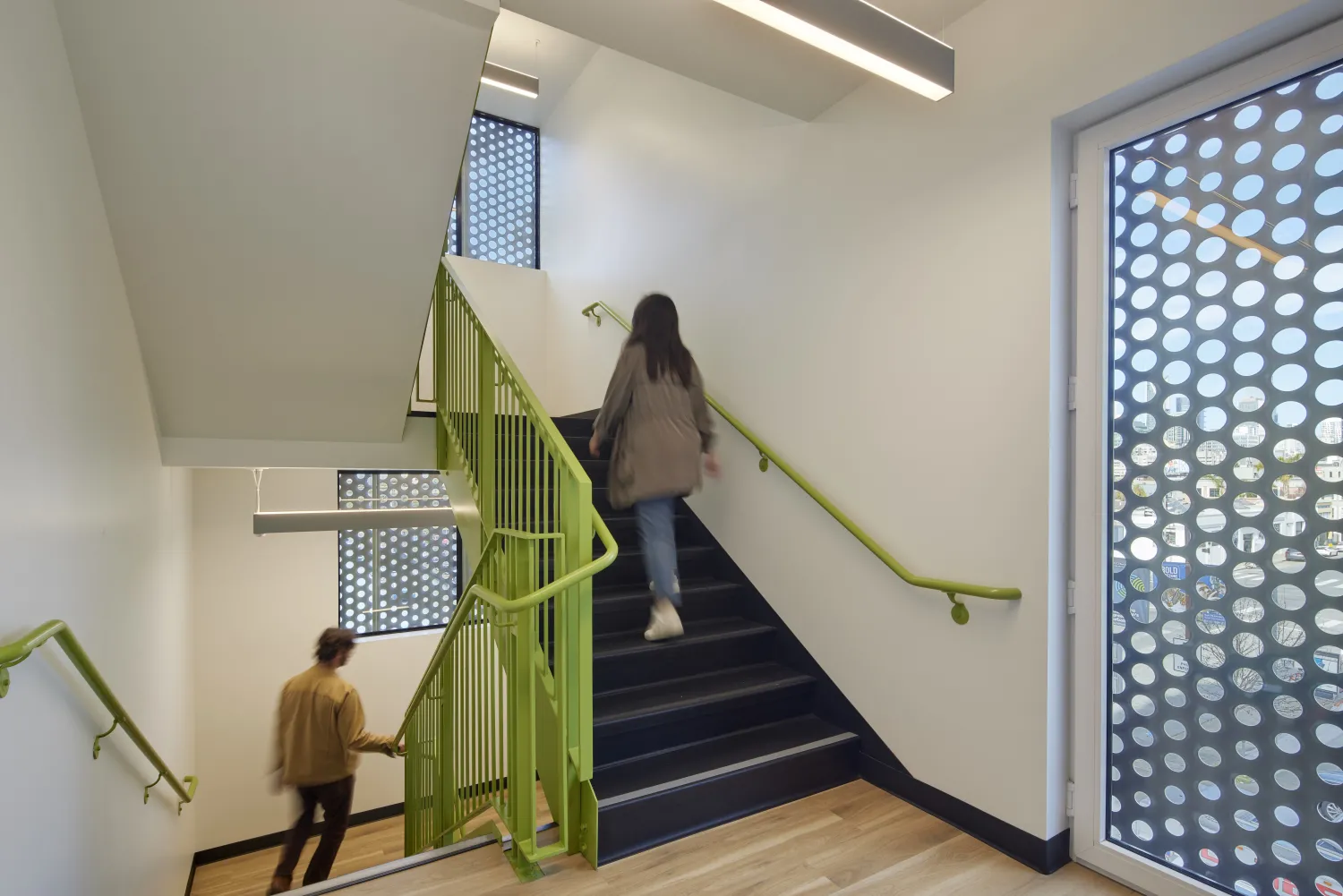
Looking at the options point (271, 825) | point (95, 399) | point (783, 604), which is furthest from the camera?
point (271, 825)

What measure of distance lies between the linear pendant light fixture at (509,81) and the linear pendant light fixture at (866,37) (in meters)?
3.65

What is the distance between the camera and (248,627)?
579 centimetres

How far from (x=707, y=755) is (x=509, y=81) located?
16.0 feet

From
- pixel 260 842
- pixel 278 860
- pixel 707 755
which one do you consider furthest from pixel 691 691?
pixel 260 842

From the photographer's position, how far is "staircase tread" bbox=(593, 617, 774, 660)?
120 inches

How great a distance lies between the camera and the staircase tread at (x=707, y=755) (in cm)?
257

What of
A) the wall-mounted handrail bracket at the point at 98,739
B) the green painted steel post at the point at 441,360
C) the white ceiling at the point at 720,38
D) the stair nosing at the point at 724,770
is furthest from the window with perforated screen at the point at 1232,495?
the wall-mounted handrail bracket at the point at 98,739

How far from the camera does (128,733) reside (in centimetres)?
277

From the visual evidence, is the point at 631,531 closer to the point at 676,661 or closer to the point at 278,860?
the point at 676,661

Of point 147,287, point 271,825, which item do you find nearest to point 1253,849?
point 147,287

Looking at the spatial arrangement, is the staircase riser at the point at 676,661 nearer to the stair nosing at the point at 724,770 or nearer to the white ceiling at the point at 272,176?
the stair nosing at the point at 724,770

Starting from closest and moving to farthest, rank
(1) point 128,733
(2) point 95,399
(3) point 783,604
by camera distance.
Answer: (2) point 95,399, (1) point 128,733, (3) point 783,604

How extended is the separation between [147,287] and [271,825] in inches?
196

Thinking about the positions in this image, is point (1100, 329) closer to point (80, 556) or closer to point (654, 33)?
point (654, 33)
